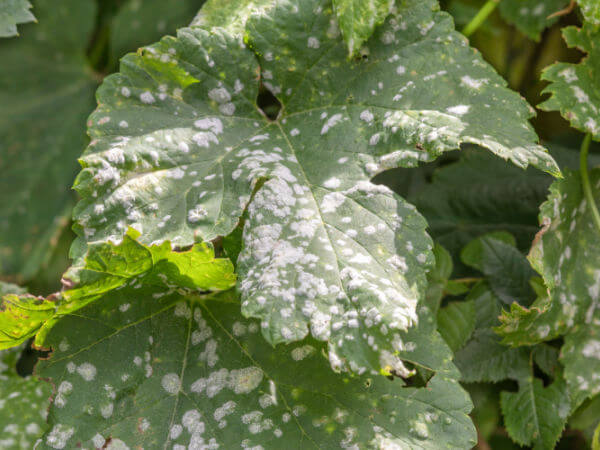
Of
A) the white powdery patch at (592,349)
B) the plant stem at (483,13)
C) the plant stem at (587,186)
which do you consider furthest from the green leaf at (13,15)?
the white powdery patch at (592,349)

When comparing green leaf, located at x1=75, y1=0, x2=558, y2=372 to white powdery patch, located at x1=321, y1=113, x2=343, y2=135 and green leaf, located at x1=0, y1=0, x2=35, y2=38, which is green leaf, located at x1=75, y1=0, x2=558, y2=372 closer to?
white powdery patch, located at x1=321, y1=113, x2=343, y2=135

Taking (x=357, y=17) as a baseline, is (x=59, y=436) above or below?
below

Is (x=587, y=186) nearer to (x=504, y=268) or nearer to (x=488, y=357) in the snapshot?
(x=504, y=268)

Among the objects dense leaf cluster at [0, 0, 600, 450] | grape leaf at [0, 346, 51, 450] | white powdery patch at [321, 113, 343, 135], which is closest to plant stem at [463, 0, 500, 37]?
dense leaf cluster at [0, 0, 600, 450]

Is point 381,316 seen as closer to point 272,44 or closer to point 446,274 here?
point 446,274

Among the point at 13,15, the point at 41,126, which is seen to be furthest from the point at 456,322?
the point at 41,126

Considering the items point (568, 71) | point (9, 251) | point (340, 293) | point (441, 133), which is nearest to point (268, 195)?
point (340, 293)
